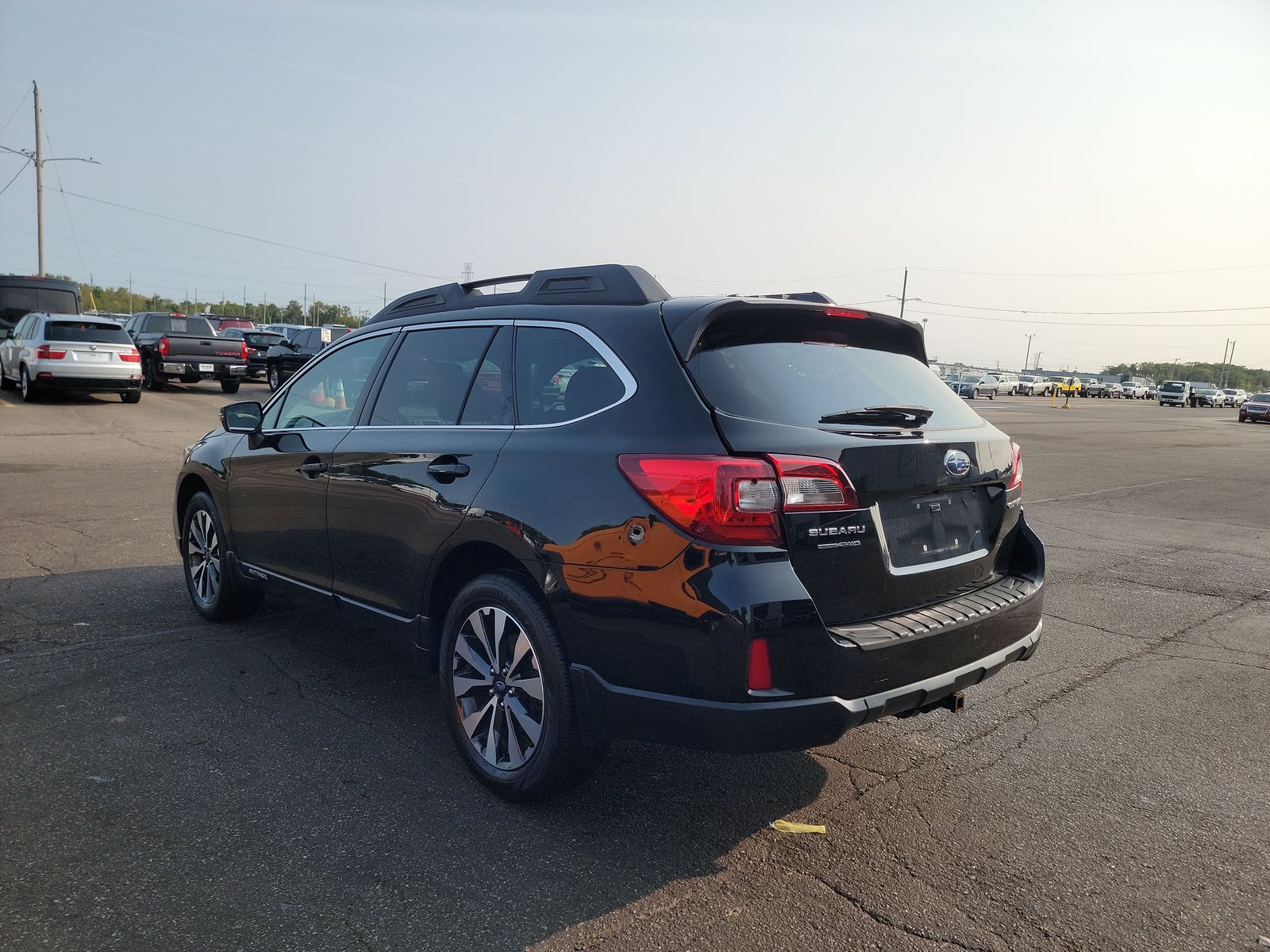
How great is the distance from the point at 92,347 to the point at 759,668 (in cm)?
1958

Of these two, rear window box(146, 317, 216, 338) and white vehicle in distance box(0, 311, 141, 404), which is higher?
rear window box(146, 317, 216, 338)

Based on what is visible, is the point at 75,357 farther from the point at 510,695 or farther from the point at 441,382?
the point at 510,695

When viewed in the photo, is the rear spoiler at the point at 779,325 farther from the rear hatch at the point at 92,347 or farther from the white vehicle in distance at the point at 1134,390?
the white vehicle in distance at the point at 1134,390

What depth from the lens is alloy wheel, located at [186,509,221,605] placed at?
17.5ft

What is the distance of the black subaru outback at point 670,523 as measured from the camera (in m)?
2.75

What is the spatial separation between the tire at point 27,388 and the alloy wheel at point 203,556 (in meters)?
15.8

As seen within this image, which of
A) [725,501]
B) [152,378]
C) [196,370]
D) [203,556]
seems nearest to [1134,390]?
[196,370]

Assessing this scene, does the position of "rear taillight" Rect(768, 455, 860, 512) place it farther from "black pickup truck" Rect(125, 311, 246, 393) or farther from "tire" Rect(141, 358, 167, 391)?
"tire" Rect(141, 358, 167, 391)

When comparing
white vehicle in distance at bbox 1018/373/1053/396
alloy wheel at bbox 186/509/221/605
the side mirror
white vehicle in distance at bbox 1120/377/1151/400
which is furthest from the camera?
white vehicle in distance at bbox 1120/377/1151/400

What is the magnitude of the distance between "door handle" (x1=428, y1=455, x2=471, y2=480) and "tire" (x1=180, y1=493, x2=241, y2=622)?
7.14 feet

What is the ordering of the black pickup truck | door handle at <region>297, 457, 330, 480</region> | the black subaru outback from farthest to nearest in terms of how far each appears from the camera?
the black pickup truck → door handle at <region>297, 457, 330, 480</region> → the black subaru outback

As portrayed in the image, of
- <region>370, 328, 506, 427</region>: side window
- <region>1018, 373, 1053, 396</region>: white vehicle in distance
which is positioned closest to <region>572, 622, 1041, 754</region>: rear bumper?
<region>370, 328, 506, 427</region>: side window

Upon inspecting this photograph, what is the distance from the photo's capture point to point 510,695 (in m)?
3.30

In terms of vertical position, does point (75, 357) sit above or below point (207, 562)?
above
